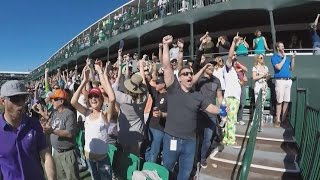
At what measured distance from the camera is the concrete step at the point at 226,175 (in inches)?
237

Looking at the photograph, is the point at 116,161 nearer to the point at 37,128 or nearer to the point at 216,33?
the point at 37,128

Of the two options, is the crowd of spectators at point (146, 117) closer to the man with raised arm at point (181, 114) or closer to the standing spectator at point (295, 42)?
the man with raised arm at point (181, 114)

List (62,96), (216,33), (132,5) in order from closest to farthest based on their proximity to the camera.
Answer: (62,96)
(216,33)
(132,5)

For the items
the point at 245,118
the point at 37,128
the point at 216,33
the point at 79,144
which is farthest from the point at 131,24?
the point at 37,128

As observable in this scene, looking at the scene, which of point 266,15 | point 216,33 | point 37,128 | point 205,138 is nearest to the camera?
point 37,128

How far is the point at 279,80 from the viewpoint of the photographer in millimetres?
8633

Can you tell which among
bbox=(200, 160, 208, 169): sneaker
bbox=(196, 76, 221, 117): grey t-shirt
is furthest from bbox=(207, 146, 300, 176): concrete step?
bbox=(196, 76, 221, 117): grey t-shirt

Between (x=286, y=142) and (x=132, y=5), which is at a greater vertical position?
(x=132, y=5)

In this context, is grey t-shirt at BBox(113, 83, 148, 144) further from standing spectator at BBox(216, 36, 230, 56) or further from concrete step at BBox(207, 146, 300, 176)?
standing spectator at BBox(216, 36, 230, 56)

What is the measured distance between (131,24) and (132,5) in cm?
736

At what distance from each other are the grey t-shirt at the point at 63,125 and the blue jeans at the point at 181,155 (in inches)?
52.4

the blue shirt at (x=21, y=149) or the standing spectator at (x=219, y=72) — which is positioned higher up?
the standing spectator at (x=219, y=72)

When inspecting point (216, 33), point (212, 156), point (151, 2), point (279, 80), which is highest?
point (151, 2)

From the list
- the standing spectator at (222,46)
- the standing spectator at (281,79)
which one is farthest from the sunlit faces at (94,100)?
the standing spectator at (222,46)
